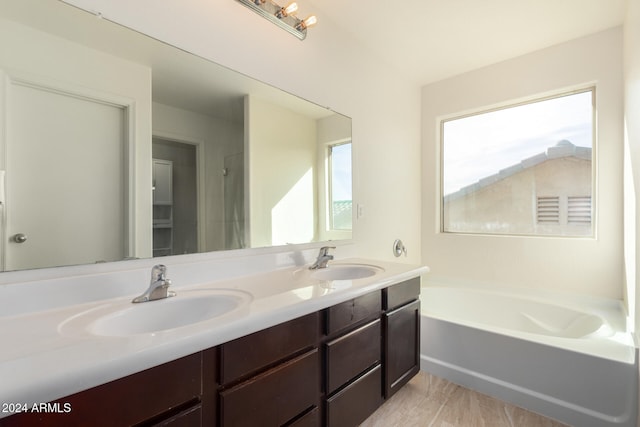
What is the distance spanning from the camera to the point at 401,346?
5.30ft

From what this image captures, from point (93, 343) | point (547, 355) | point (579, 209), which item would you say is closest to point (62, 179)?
point (93, 343)

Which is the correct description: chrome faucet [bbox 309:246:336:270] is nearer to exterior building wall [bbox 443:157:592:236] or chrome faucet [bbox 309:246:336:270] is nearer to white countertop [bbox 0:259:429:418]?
white countertop [bbox 0:259:429:418]

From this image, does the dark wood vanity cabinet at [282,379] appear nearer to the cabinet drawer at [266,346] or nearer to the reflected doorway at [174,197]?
the cabinet drawer at [266,346]

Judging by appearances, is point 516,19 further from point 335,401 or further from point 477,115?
point 335,401

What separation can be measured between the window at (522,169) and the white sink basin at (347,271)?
5.17 ft

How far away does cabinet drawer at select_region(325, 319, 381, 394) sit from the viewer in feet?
3.83

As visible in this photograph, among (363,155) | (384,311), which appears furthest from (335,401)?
(363,155)

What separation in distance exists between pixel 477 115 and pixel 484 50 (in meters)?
0.61

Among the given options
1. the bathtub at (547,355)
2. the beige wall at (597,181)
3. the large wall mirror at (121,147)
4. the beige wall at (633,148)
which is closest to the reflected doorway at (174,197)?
the large wall mirror at (121,147)

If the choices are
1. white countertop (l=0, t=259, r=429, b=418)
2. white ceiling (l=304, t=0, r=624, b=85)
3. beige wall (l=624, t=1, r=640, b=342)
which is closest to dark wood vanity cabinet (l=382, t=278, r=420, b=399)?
white countertop (l=0, t=259, r=429, b=418)

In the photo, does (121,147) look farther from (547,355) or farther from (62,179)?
(547,355)

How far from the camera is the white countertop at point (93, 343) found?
0.53 metres

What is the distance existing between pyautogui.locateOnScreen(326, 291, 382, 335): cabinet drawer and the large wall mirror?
0.60m

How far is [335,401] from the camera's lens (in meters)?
1.19
